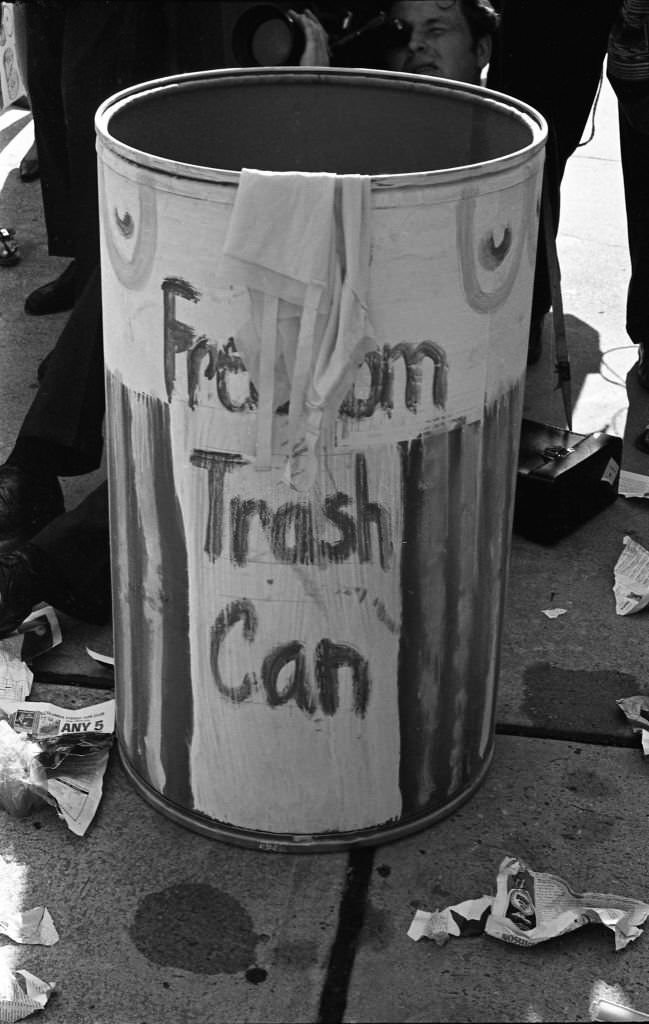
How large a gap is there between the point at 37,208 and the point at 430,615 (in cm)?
380

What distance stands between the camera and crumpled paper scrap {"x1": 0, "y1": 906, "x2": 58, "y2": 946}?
7.44ft

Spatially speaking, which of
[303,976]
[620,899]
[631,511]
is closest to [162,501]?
[303,976]

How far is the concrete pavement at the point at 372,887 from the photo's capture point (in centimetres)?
215

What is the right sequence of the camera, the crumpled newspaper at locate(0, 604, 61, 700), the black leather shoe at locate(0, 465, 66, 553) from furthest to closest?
1. the camera
2. the black leather shoe at locate(0, 465, 66, 553)
3. the crumpled newspaper at locate(0, 604, 61, 700)

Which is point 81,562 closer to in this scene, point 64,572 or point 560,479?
point 64,572

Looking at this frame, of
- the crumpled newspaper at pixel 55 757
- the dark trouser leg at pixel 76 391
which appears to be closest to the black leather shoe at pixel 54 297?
the dark trouser leg at pixel 76 391

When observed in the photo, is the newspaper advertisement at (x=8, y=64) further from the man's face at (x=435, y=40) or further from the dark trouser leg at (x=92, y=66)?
the man's face at (x=435, y=40)

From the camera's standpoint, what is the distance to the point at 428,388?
2.08 meters

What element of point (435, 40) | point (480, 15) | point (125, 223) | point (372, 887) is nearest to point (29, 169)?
point (435, 40)

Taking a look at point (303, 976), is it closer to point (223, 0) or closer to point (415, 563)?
point (415, 563)

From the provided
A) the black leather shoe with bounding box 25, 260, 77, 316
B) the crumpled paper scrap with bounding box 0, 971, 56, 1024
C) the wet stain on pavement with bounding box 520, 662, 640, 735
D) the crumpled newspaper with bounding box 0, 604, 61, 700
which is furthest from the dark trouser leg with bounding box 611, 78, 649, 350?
the crumpled paper scrap with bounding box 0, 971, 56, 1024

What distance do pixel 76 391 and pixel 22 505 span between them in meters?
0.32

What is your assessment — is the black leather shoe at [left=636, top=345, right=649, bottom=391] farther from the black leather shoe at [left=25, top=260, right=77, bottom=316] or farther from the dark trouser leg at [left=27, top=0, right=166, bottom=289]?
the black leather shoe at [left=25, top=260, right=77, bottom=316]

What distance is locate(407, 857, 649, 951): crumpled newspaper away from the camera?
225cm
